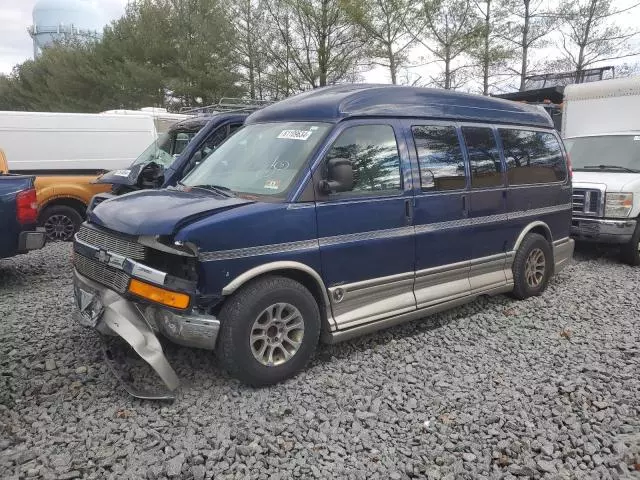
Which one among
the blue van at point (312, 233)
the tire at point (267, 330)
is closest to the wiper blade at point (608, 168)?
the blue van at point (312, 233)

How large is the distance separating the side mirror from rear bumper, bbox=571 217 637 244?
5.27 m

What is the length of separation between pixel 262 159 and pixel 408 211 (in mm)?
1302

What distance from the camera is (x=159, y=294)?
358 centimetres

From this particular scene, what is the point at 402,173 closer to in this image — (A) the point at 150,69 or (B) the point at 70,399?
(B) the point at 70,399

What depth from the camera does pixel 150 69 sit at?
2703cm

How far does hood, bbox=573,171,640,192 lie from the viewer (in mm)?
7637

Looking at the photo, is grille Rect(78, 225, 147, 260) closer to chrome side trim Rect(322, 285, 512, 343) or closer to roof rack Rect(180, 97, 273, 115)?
chrome side trim Rect(322, 285, 512, 343)

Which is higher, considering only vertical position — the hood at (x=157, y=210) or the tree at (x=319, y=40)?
the tree at (x=319, y=40)

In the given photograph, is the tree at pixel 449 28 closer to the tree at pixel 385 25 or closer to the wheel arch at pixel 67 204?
the tree at pixel 385 25

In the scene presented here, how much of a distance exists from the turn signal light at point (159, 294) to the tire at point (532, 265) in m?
3.72

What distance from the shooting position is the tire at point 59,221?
928cm

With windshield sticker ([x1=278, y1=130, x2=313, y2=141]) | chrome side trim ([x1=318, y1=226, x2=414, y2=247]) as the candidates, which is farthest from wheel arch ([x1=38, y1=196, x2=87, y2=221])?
chrome side trim ([x1=318, y1=226, x2=414, y2=247])

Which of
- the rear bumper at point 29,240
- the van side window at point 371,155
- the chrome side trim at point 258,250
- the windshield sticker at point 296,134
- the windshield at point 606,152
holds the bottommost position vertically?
the rear bumper at point 29,240

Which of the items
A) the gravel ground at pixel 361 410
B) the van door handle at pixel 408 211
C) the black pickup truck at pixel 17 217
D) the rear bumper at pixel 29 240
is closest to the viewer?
the gravel ground at pixel 361 410
